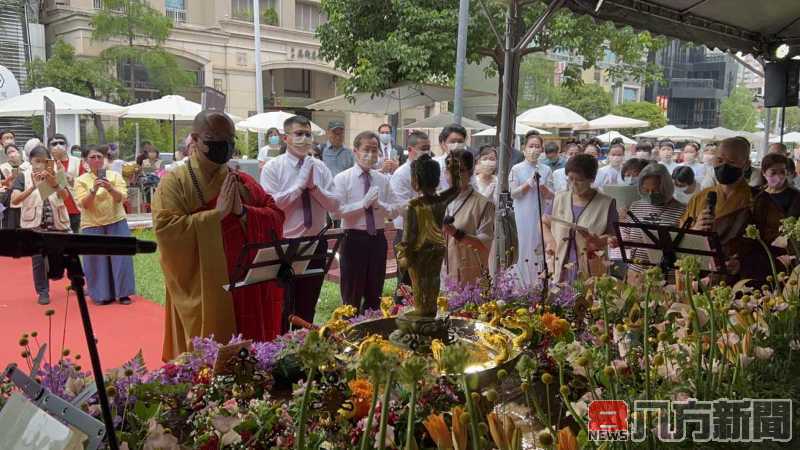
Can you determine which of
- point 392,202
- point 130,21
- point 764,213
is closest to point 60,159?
point 392,202

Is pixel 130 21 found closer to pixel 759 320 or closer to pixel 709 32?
pixel 709 32

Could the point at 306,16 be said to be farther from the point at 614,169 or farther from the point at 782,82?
the point at 782,82

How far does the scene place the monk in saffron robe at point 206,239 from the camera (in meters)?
3.51

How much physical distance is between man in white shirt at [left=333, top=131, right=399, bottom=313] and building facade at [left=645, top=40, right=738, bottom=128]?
186ft

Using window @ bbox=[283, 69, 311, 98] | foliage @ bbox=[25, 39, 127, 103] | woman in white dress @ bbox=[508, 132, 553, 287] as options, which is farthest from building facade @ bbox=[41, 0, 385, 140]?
woman in white dress @ bbox=[508, 132, 553, 287]

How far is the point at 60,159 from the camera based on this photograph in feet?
25.8

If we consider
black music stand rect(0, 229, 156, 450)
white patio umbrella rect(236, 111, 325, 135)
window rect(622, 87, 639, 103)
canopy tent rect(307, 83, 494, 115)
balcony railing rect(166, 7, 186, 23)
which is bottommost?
black music stand rect(0, 229, 156, 450)

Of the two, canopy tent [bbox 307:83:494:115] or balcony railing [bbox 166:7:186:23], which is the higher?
balcony railing [bbox 166:7:186:23]

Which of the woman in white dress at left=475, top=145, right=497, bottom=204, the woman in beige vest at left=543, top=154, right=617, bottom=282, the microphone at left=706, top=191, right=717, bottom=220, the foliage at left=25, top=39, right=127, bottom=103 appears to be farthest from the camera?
the foliage at left=25, top=39, right=127, bottom=103

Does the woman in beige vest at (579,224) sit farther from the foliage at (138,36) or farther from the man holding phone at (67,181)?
the foliage at (138,36)

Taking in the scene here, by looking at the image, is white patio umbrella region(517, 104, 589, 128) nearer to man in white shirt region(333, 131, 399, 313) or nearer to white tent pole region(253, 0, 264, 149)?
white tent pole region(253, 0, 264, 149)

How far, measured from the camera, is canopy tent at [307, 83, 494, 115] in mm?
12141

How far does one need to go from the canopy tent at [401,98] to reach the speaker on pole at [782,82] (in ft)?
18.0

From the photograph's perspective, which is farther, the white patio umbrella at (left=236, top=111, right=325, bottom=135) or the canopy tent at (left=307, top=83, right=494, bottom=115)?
the white patio umbrella at (left=236, top=111, right=325, bottom=135)
